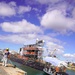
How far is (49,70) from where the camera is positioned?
6056 cm

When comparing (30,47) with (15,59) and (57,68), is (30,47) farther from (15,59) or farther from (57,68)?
(57,68)

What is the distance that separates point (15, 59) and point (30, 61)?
782 inches

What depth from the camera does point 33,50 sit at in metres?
80.2

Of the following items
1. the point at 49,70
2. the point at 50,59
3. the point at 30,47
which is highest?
the point at 30,47

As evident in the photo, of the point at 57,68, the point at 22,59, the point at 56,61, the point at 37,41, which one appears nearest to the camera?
the point at 56,61

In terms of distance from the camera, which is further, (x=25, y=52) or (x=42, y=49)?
(x=25, y=52)

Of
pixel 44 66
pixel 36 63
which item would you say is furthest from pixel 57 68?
pixel 36 63

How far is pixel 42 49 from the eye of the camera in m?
73.6

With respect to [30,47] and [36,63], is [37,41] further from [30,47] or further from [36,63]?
[36,63]

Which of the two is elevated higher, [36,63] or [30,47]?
[30,47]

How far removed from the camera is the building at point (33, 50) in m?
75.1

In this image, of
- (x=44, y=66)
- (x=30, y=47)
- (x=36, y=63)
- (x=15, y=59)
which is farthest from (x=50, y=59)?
(x=15, y=59)

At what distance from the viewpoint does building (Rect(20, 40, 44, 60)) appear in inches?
2958

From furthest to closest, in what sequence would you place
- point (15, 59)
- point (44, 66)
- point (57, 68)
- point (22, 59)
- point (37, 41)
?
point (15, 59), point (22, 59), point (37, 41), point (44, 66), point (57, 68)
